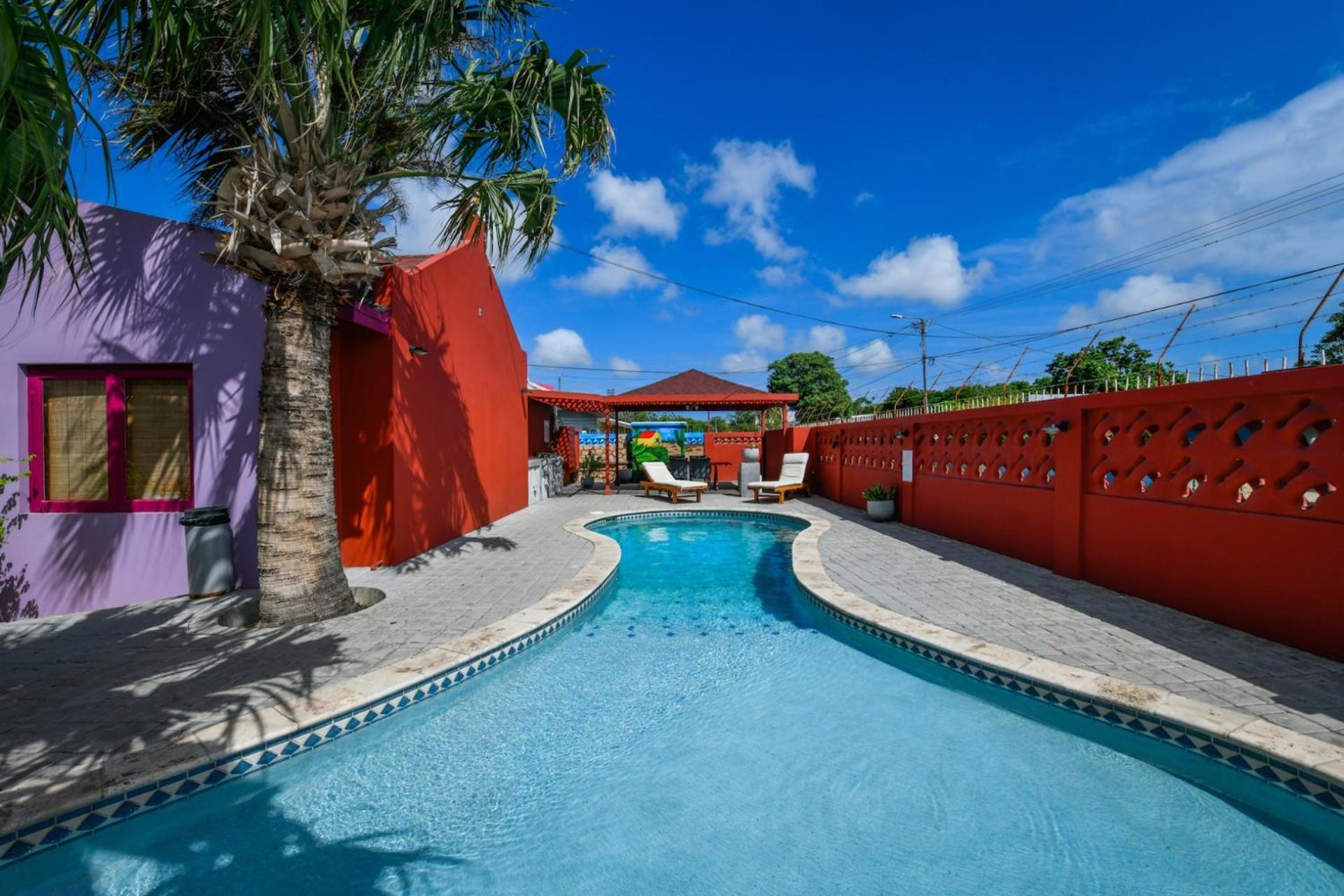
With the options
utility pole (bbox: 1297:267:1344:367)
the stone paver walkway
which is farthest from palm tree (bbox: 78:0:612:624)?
utility pole (bbox: 1297:267:1344:367)

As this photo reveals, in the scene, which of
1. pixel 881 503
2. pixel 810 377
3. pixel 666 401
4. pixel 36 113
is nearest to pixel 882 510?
pixel 881 503

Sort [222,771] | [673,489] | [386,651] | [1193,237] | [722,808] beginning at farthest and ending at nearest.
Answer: [1193,237]
[673,489]
[386,651]
[722,808]
[222,771]

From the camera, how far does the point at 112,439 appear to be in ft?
18.9

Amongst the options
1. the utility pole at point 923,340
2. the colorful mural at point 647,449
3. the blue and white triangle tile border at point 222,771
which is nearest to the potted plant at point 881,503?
the blue and white triangle tile border at point 222,771

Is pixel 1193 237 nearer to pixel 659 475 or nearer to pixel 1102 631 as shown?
pixel 659 475

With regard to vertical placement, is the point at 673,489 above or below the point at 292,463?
below

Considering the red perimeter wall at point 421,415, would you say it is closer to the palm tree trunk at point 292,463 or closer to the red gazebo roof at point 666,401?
the palm tree trunk at point 292,463

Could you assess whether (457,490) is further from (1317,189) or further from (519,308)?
(1317,189)

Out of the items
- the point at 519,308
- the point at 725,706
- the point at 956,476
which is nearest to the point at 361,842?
the point at 725,706

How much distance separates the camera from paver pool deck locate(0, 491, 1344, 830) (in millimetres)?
3014

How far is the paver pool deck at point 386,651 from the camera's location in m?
3.01

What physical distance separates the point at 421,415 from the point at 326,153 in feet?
11.9

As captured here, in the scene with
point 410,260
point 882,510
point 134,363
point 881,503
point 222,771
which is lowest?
point 222,771

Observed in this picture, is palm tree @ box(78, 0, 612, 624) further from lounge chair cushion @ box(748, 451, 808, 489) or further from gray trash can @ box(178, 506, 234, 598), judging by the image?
lounge chair cushion @ box(748, 451, 808, 489)
